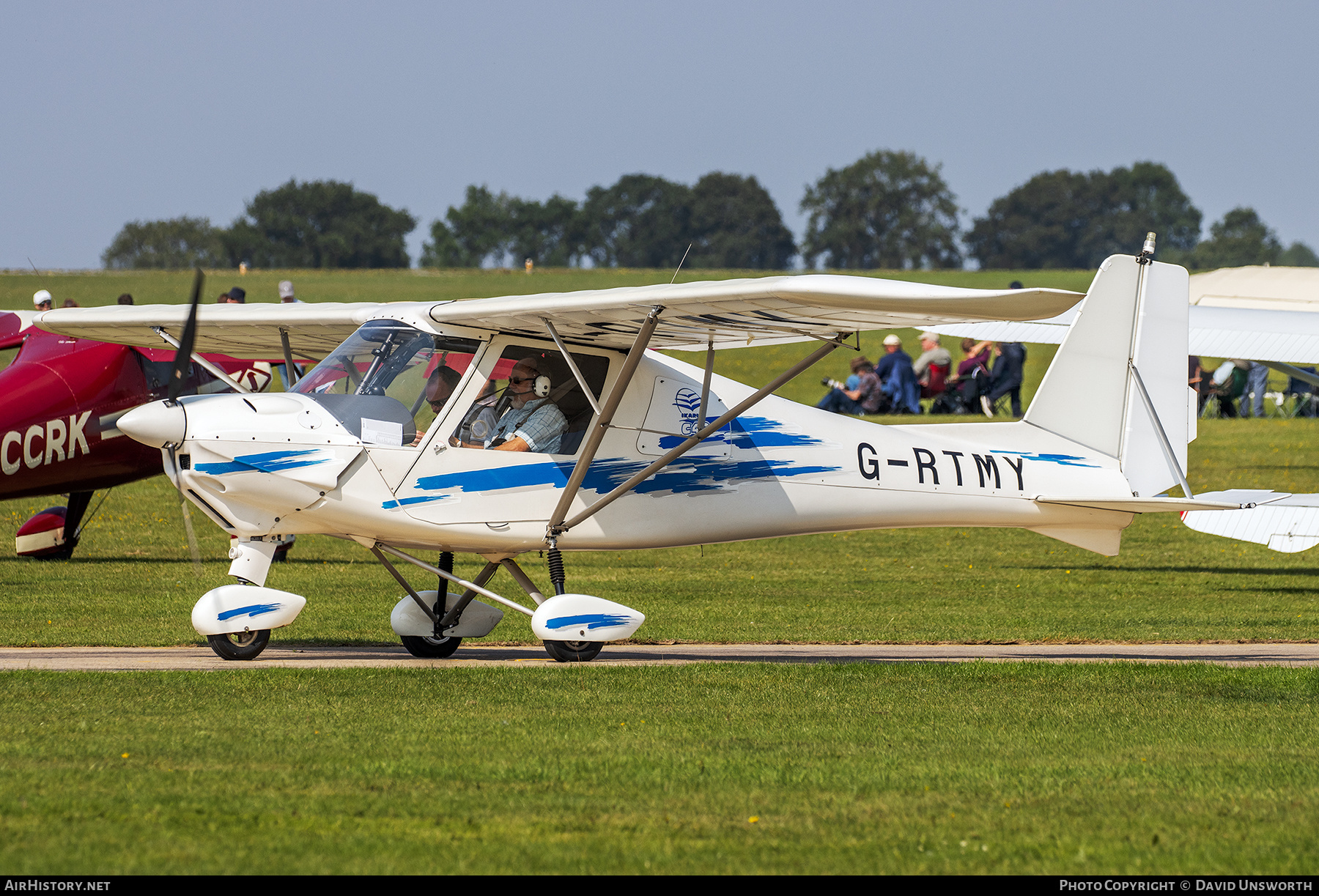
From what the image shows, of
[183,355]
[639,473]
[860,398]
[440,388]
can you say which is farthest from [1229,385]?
[183,355]

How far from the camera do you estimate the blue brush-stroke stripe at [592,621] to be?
423 inches

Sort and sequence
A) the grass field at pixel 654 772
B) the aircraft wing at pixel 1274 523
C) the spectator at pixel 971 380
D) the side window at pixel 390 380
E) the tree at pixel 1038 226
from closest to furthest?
the grass field at pixel 654 772 < the side window at pixel 390 380 < the aircraft wing at pixel 1274 523 < the spectator at pixel 971 380 < the tree at pixel 1038 226

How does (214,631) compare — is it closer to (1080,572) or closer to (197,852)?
(197,852)

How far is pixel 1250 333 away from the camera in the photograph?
76.8 feet

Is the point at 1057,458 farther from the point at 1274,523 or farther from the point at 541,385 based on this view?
the point at 1274,523

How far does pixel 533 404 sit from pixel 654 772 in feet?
14.4

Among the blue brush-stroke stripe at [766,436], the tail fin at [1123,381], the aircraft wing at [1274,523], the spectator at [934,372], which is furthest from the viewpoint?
the spectator at [934,372]

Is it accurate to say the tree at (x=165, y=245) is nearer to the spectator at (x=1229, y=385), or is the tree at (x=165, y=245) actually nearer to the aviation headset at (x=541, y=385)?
the spectator at (x=1229, y=385)

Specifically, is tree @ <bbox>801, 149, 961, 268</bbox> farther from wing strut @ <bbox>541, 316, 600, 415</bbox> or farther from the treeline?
wing strut @ <bbox>541, 316, 600, 415</bbox>

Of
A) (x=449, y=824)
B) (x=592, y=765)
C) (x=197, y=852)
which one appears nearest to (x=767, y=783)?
(x=592, y=765)

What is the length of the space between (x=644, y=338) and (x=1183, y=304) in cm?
563

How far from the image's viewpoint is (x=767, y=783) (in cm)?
700

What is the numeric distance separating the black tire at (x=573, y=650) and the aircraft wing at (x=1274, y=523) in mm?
7818

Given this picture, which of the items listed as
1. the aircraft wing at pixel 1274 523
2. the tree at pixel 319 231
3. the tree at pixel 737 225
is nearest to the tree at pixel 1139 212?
the tree at pixel 737 225
